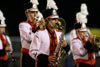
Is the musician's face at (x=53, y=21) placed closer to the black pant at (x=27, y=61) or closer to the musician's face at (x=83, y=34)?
the black pant at (x=27, y=61)

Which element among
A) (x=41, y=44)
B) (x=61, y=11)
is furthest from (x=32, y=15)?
(x=61, y=11)

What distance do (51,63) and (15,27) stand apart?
10008mm

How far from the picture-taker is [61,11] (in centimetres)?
1664

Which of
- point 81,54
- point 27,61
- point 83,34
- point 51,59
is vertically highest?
point 83,34

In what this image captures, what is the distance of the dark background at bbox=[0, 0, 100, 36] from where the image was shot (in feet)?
54.8

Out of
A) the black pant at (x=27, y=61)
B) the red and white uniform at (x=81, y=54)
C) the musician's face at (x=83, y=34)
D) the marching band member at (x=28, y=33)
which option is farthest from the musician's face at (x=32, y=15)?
the musician's face at (x=83, y=34)

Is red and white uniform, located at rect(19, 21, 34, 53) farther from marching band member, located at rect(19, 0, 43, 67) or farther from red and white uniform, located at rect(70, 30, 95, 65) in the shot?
red and white uniform, located at rect(70, 30, 95, 65)

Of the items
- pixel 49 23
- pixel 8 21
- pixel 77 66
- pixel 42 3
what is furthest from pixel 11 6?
pixel 49 23

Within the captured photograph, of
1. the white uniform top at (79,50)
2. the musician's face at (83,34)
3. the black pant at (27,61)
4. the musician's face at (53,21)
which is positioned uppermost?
the musician's face at (53,21)

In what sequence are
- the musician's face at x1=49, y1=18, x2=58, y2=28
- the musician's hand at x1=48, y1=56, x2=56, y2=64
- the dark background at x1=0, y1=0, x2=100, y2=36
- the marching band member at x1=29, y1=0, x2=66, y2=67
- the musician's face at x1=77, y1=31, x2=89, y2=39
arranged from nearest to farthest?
the musician's hand at x1=48, y1=56, x2=56, y2=64 → the marching band member at x1=29, y1=0, x2=66, y2=67 → the musician's face at x1=49, y1=18, x2=58, y2=28 → the musician's face at x1=77, y1=31, x2=89, y2=39 → the dark background at x1=0, y1=0, x2=100, y2=36

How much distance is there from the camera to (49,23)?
721 cm

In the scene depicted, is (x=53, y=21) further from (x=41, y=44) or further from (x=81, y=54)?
(x=81, y=54)

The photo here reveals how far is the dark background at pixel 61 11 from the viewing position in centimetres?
1670

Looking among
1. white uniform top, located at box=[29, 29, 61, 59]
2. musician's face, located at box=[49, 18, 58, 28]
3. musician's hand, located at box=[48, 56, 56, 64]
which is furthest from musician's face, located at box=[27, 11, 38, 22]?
musician's hand, located at box=[48, 56, 56, 64]
